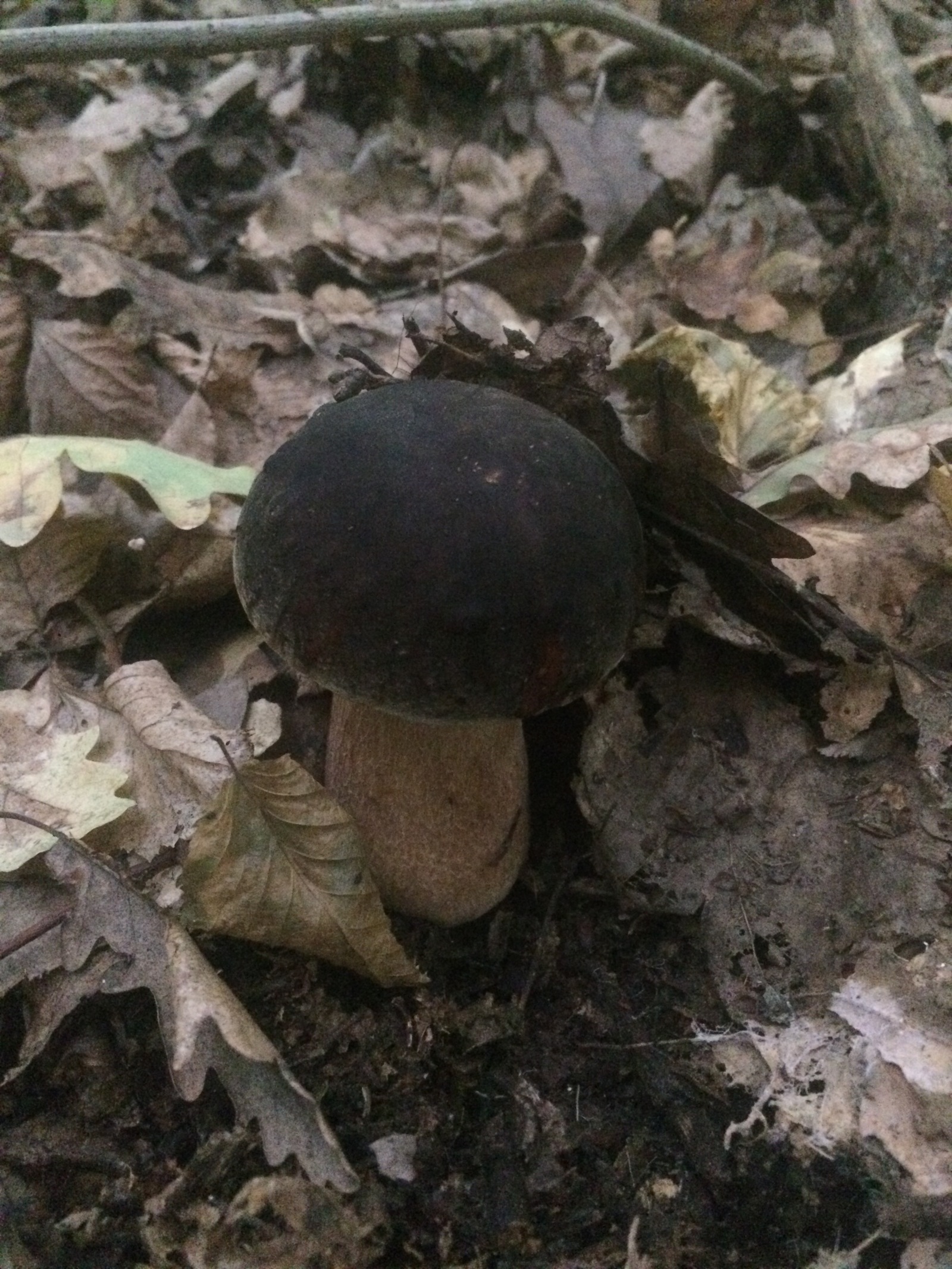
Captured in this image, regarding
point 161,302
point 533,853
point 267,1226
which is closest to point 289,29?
point 161,302

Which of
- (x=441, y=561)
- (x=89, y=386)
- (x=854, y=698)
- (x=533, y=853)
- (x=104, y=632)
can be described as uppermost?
(x=441, y=561)

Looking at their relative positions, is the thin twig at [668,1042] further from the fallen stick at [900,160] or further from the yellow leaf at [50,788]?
the fallen stick at [900,160]

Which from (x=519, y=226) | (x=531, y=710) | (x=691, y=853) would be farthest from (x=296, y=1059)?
(x=519, y=226)

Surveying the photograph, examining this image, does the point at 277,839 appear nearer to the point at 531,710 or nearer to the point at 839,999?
the point at 531,710

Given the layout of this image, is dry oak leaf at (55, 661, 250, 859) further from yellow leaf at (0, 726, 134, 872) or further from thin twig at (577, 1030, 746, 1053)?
thin twig at (577, 1030, 746, 1053)

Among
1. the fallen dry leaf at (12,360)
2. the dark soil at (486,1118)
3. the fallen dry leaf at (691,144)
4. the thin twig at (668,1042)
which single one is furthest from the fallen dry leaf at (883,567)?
the fallen dry leaf at (691,144)

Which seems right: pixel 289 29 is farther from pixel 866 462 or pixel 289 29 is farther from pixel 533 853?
pixel 533 853
